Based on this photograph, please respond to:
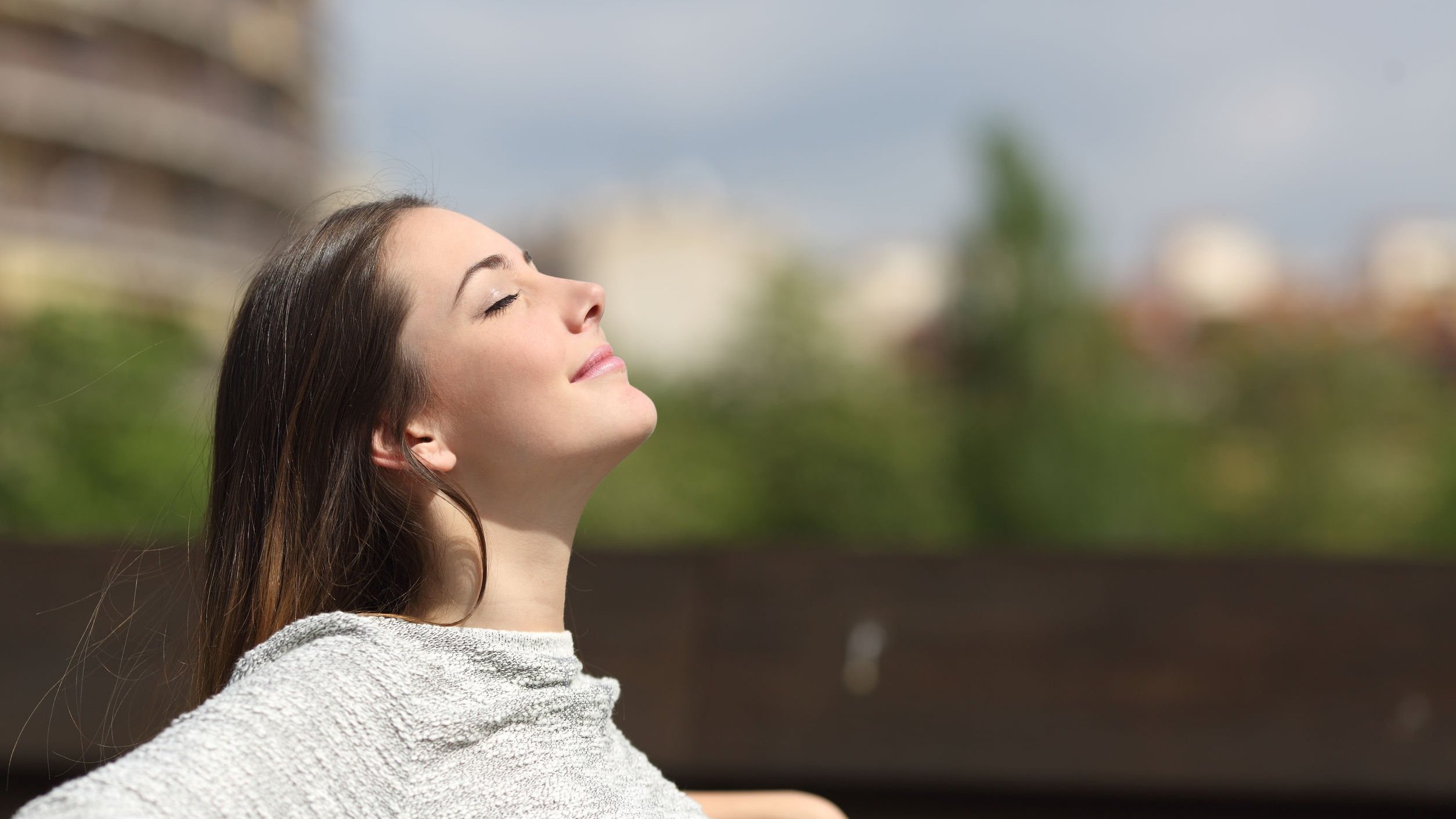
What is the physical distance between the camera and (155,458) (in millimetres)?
8406

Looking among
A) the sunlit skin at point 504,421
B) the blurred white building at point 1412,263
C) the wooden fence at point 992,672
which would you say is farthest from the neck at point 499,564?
the blurred white building at point 1412,263

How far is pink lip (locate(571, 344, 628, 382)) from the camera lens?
4.15 feet

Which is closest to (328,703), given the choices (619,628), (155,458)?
(619,628)

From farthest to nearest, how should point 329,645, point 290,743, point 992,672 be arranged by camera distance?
point 992,672
point 329,645
point 290,743

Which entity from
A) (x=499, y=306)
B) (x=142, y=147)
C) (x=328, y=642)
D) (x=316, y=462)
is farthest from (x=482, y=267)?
(x=142, y=147)

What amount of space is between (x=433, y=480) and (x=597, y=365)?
199 millimetres

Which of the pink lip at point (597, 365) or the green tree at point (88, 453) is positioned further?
the green tree at point (88, 453)

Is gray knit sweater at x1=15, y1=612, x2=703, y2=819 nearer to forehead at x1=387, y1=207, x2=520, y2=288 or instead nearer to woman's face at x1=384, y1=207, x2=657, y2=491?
woman's face at x1=384, y1=207, x2=657, y2=491

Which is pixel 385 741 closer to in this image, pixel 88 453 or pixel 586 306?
pixel 586 306

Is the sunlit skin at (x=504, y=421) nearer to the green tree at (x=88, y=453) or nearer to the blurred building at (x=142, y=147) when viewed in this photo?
the green tree at (x=88, y=453)

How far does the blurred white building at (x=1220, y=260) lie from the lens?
24.4 metres

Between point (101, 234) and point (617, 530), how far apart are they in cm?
1196

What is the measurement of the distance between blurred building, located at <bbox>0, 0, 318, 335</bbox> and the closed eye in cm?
1647

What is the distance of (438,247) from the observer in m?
1.31
